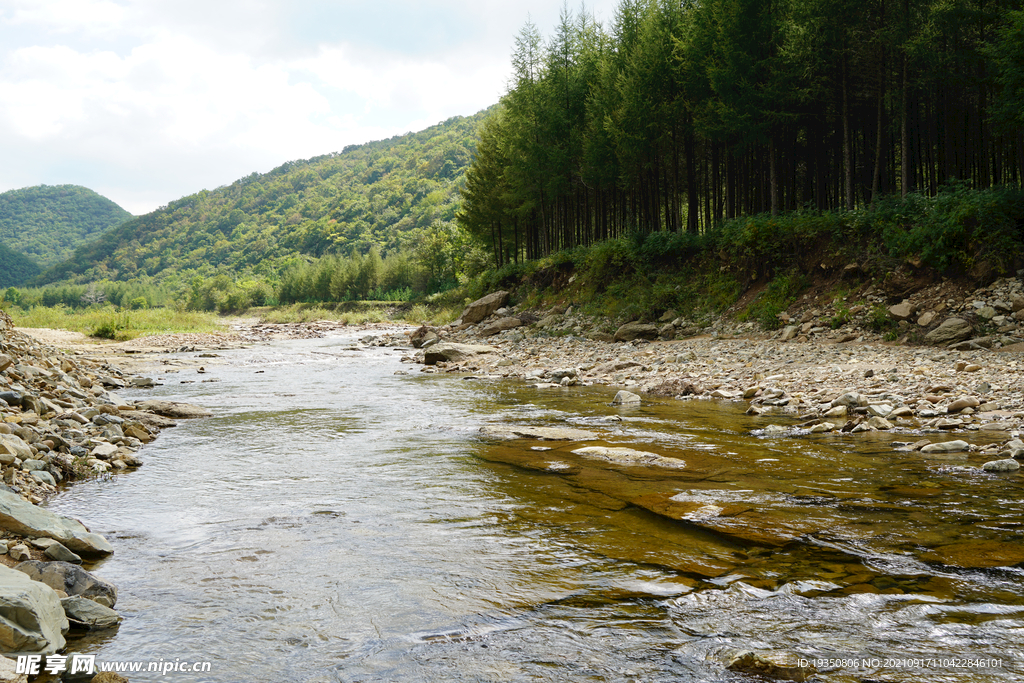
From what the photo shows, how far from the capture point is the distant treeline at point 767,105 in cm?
1786

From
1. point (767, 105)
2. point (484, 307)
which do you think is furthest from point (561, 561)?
point (484, 307)

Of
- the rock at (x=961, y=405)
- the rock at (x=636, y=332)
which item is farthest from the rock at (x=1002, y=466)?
the rock at (x=636, y=332)

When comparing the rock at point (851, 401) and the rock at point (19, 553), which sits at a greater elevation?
the rock at point (19, 553)

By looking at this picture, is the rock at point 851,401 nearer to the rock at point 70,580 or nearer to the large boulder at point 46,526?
the rock at point 70,580

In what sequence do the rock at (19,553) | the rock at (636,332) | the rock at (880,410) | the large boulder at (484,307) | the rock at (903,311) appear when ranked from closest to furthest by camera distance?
the rock at (19,553) < the rock at (880,410) < the rock at (903,311) < the rock at (636,332) < the large boulder at (484,307)

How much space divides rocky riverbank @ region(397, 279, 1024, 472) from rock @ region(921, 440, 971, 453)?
0.6 inches

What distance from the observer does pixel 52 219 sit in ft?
560

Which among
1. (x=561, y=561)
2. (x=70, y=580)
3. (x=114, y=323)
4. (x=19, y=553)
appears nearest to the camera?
(x=70, y=580)

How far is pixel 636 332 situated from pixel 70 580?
19.3 metres

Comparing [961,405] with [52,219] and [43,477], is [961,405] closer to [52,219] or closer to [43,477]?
[43,477]

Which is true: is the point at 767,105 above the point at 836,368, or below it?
above

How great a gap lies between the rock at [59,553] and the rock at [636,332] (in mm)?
18738

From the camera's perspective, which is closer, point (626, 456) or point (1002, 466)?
point (1002, 466)

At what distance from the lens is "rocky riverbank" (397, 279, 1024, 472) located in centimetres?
842
